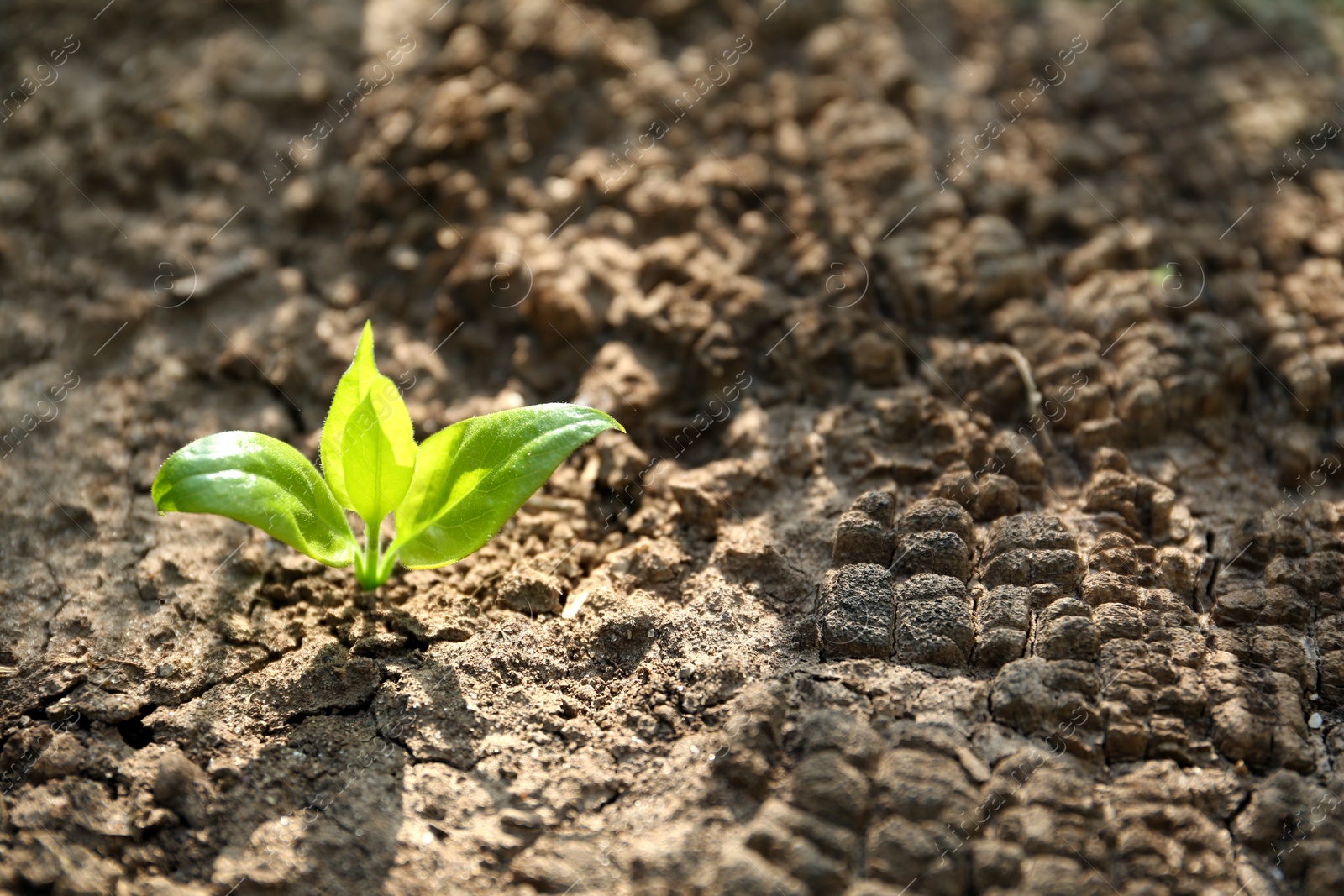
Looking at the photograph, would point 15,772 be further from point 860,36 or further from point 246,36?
point 860,36

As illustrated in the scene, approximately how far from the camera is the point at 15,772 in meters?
1.77

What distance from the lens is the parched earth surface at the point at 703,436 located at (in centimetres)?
167

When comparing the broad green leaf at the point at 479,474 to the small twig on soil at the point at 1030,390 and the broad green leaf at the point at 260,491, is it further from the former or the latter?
the small twig on soil at the point at 1030,390

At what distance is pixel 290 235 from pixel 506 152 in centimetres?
66

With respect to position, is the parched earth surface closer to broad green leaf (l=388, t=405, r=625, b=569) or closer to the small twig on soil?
the small twig on soil

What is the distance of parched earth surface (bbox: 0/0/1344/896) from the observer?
167 cm

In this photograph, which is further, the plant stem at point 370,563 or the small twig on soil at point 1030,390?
the small twig on soil at point 1030,390

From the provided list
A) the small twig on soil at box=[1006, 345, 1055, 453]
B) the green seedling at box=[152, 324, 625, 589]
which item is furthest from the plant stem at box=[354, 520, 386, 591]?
the small twig on soil at box=[1006, 345, 1055, 453]

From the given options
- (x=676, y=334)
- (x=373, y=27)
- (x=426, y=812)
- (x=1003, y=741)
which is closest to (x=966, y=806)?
(x=1003, y=741)

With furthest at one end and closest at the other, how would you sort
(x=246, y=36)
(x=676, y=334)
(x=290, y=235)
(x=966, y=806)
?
(x=246, y=36) < (x=290, y=235) < (x=676, y=334) < (x=966, y=806)

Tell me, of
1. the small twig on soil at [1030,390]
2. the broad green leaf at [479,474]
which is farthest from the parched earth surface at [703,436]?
the broad green leaf at [479,474]

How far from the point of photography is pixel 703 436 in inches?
94.5

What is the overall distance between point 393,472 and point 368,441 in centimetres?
8

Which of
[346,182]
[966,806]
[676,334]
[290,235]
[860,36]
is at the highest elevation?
[860,36]
